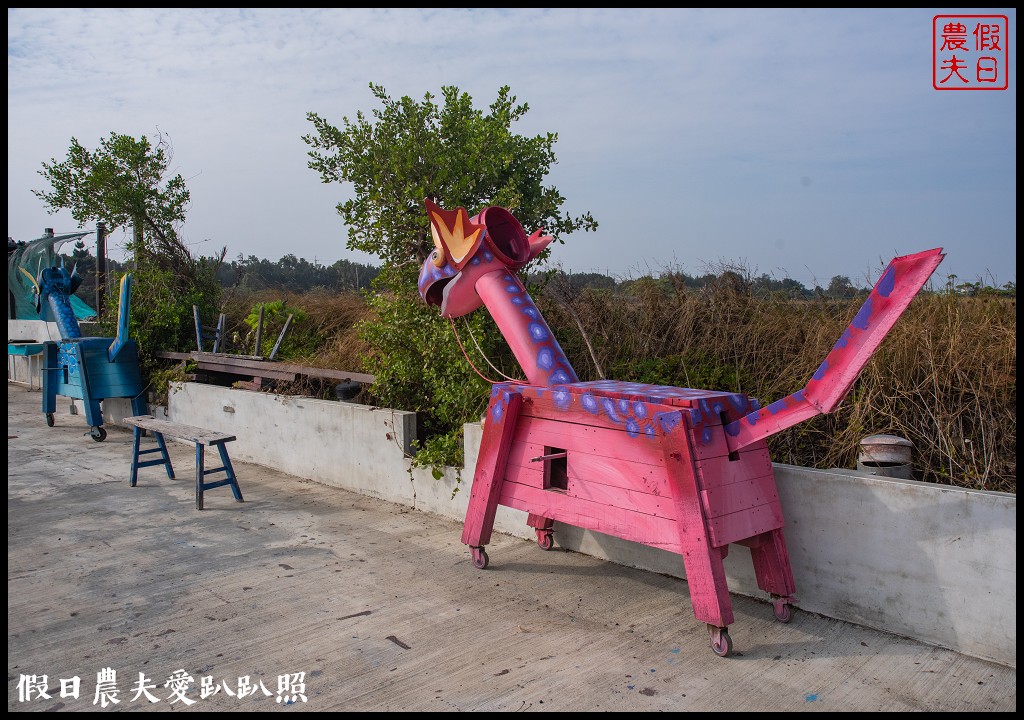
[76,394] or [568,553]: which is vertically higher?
[76,394]

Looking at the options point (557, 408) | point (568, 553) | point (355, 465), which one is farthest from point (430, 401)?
point (557, 408)

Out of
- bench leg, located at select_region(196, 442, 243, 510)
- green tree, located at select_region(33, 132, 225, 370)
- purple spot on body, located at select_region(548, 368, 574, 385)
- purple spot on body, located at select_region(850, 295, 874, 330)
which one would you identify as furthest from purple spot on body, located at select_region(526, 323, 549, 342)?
green tree, located at select_region(33, 132, 225, 370)

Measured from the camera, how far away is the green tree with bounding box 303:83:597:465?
6262 mm

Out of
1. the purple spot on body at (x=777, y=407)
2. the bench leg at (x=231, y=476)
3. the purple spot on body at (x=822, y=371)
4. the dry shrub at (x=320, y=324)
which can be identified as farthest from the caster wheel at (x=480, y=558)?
the dry shrub at (x=320, y=324)

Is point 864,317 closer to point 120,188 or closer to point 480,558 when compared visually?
point 480,558

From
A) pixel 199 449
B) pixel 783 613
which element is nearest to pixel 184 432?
pixel 199 449

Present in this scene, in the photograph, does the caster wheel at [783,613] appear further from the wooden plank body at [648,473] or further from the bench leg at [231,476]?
the bench leg at [231,476]

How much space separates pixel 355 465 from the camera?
6930 millimetres

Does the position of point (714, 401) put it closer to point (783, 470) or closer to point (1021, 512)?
point (783, 470)

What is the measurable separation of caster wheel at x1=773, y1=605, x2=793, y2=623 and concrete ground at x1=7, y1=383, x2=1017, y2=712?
0.19ft

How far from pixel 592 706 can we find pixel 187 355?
8.55m

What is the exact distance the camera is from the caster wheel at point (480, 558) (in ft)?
15.6

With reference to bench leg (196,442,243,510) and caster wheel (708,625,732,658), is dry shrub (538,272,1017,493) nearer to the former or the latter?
caster wheel (708,625,732,658)

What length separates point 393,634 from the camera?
381 centimetres
